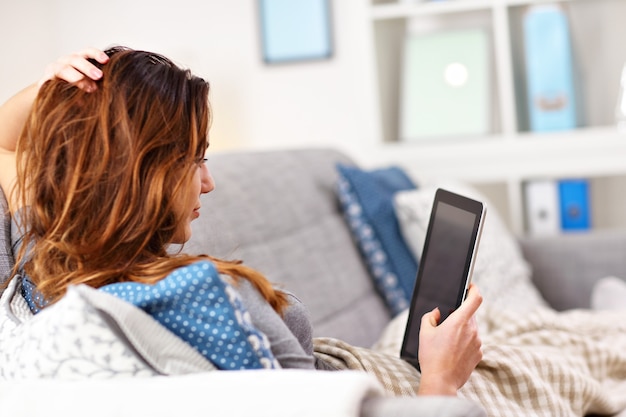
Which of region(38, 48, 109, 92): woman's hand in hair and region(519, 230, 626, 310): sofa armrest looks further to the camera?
region(519, 230, 626, 310): sofa armrest

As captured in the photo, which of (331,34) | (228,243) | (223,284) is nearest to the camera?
(223,284)

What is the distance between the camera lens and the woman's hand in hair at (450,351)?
3.48 feet

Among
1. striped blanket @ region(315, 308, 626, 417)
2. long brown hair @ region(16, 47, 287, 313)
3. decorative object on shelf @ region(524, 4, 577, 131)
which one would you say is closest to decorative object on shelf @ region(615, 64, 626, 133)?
decorative object on shelf @ region(524, 4, 577, 131)

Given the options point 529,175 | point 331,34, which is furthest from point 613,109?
point 331,34

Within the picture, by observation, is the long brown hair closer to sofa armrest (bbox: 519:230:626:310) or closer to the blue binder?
sofa armrest (bbox: 519:230:626:310)

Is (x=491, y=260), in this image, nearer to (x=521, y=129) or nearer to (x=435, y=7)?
(x=521, y=129)

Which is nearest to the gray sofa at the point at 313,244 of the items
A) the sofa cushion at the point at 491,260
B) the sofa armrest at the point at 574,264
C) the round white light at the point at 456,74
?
the sofa armrest at the point at 574,264

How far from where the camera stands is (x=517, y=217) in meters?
2.99

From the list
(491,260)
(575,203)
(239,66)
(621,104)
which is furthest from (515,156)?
(239,66)

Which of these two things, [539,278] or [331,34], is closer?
[539,278]

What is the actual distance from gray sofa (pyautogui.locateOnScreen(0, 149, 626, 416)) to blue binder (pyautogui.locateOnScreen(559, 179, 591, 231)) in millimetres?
348

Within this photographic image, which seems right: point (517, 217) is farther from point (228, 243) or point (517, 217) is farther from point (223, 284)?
point (223, 284)

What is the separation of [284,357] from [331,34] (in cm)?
246

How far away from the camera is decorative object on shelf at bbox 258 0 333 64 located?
10.8 ft
